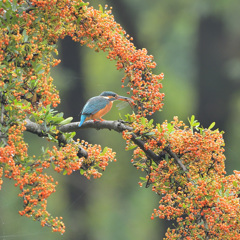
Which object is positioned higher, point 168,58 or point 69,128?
point 168,58

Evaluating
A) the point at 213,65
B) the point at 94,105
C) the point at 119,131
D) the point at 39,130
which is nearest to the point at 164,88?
the point at 213,65

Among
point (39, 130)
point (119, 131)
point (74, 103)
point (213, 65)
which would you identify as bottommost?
point (39, 130)

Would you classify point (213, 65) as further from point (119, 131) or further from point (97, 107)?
point (119, 131)

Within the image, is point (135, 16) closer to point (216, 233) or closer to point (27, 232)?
point (27, 232)

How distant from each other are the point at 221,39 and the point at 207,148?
9941 millimetres

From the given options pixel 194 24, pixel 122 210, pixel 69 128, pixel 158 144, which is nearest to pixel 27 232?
pixel 122 210

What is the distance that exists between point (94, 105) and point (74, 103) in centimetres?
727

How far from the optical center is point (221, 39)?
46.0 ft

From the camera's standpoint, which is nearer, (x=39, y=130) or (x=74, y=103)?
(x=39, y=130)

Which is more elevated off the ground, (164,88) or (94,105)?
(164,88)

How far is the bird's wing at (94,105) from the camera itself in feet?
18.7

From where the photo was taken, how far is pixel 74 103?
42.6ft

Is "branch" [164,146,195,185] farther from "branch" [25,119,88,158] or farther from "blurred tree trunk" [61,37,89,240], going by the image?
"blurred tree trunk" [61,37,89,240]

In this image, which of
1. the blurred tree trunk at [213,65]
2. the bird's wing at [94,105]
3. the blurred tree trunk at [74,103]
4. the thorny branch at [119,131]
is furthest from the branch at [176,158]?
the blurred tree trunk at [213,65]
